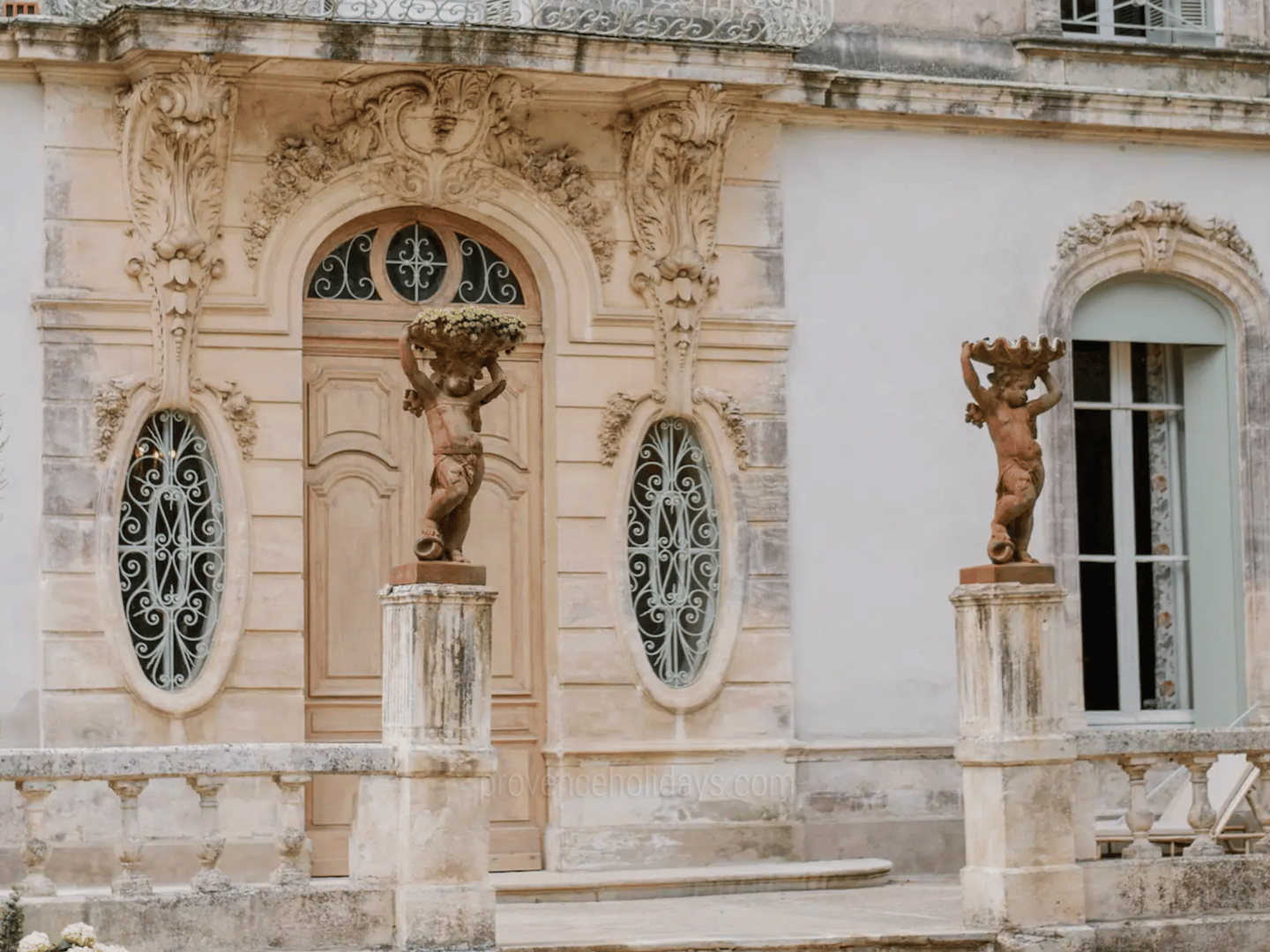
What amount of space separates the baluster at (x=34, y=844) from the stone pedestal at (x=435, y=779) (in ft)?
4.30

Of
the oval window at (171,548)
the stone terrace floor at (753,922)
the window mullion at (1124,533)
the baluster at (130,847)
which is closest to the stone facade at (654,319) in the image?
the oval window at (171,548)

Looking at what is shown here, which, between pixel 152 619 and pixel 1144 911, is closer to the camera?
pixel 1144 911

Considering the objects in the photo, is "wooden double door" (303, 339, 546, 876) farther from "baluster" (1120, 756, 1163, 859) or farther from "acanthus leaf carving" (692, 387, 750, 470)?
"baluster" (1120, 756, 1163, 859)

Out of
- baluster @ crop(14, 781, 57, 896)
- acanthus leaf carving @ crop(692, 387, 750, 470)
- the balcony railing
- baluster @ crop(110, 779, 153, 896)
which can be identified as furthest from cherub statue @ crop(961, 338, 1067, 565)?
baluster @ crop(14, 781, 57, 896)

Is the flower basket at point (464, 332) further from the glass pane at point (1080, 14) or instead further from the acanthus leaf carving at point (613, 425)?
the glass pane at point (1080, 14)

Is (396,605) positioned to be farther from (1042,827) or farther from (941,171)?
(941,171)

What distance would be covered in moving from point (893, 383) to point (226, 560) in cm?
376

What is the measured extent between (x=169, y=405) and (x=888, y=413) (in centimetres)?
389

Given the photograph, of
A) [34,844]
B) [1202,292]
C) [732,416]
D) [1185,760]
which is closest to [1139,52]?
[1202,292]

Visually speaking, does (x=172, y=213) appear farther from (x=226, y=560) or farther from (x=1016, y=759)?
(x=1016, y=759)

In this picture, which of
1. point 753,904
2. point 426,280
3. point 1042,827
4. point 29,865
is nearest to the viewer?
point 29,865

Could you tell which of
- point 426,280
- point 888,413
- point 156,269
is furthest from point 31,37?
point 888,413

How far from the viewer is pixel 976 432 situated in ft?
46.7

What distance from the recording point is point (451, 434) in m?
11.1
